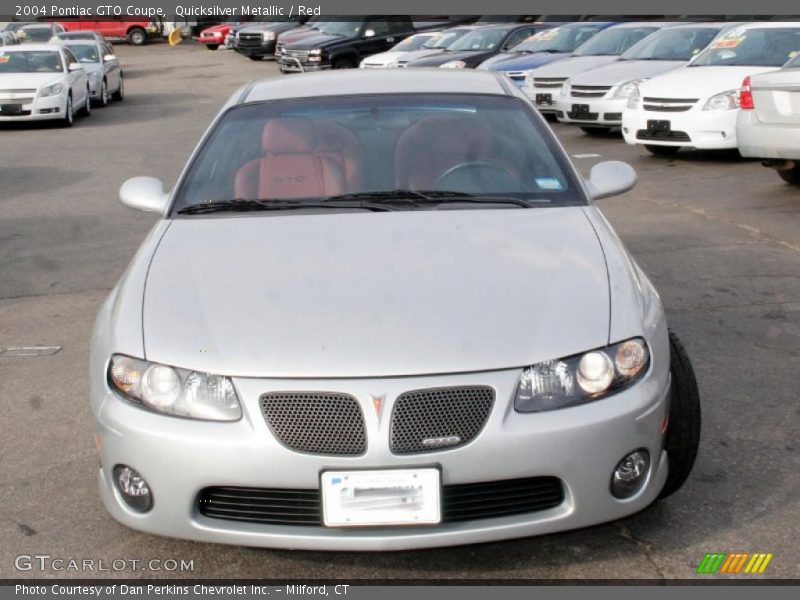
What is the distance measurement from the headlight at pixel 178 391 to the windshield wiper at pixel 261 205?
1171mm

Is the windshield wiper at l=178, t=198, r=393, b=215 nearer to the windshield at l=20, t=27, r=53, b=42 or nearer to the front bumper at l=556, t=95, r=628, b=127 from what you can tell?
the front bumper at l=556, t=95, r=628, b=127

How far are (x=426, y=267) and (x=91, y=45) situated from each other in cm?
2285

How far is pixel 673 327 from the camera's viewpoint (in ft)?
21.5

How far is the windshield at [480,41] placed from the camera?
2234cm

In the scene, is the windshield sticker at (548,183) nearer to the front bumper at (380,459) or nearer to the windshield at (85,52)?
the front bumper at (380,459)

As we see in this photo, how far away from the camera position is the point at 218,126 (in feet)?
17.2

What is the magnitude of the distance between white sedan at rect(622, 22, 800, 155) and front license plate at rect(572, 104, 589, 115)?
6.07 ft

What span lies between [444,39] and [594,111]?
936cm

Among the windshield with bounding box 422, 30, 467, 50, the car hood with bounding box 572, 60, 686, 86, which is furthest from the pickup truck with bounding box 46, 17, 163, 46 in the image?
the car hood with bounding box 572, 60, 686, 86

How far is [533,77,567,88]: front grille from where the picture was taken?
17453 millimetres

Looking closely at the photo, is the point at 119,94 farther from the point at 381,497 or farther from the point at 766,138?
the point at 381,497

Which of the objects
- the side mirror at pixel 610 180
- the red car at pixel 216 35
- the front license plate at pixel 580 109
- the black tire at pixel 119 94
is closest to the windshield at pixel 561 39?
the front license plate at pixel 580 109

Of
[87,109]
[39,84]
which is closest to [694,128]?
[39,84]

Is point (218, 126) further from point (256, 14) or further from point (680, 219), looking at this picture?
point (256, 14)
